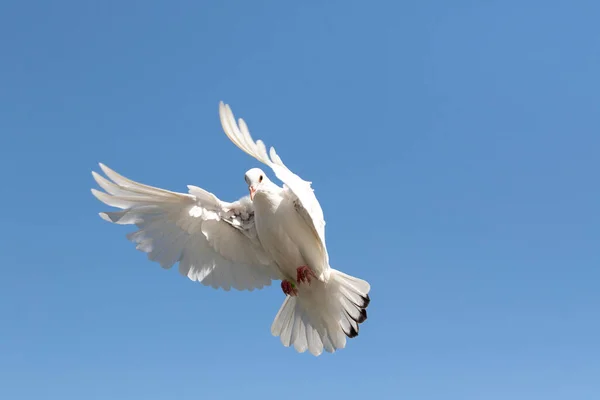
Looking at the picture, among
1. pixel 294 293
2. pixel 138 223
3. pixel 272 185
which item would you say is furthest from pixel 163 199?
pixel 294 293

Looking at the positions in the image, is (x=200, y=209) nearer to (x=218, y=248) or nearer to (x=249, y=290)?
(x=218, y=248)

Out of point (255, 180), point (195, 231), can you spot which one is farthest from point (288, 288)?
point (255, 180)

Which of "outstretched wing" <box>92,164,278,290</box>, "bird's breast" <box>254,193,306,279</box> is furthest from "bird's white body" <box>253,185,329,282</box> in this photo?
"outstretched wing" <box>92,164,278,290</box>

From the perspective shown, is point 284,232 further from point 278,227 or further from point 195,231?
point 195,231

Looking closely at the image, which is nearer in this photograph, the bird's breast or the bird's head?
the bird's breast

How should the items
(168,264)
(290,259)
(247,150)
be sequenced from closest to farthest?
(247,150) → (290,259) → (168,264)

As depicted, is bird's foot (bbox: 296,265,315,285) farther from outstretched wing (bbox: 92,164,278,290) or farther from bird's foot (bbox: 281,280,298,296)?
outstretched wing (bbox: 92,164,278,290)

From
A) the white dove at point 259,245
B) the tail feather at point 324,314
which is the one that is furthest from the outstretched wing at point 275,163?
the tail feather at point 324,314
